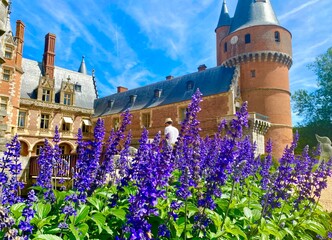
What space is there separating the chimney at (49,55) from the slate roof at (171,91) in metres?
6.19

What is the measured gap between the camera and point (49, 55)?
2777 cm

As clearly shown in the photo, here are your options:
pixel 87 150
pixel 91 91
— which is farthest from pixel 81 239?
pixel 91 91

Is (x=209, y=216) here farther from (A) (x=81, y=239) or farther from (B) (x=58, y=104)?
(B) (x=58, y=104)

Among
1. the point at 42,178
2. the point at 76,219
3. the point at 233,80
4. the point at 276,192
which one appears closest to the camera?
the point at 76,219

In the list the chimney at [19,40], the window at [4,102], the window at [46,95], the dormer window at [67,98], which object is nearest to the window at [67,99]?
the dormer window at [67,98]

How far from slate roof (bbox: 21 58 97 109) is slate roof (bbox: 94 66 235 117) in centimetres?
147

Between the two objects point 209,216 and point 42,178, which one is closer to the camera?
point 209,216

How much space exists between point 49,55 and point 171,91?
14090mm

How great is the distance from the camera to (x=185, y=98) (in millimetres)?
22391

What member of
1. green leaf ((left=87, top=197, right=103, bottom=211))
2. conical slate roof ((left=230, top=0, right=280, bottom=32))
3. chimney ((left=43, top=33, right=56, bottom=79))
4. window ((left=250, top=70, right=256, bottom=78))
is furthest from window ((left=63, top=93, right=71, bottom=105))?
green leaf ((left=87, top=197, right=103, bottom=211))

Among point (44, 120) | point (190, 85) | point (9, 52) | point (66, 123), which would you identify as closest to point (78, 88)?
point (66, 123)

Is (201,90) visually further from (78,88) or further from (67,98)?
(78,88)

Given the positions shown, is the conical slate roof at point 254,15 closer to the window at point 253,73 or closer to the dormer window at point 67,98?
the window at point 253,73

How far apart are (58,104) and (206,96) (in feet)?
50.9
